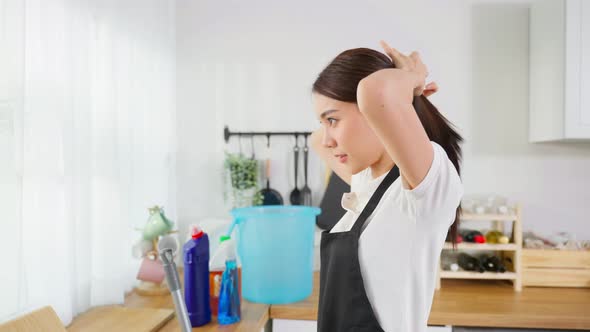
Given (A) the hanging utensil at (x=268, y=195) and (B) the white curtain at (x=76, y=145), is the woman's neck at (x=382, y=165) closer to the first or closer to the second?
(B) the white curtain at (x=76, y=145)

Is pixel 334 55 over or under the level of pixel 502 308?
over

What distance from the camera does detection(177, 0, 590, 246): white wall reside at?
70.1 inches

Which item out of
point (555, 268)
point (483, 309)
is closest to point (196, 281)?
point (483, 309)

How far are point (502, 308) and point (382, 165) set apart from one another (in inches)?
34.6

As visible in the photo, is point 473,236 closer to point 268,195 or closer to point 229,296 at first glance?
point 268,195

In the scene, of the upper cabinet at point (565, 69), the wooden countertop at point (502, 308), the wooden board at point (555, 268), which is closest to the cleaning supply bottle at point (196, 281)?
the wooden countertop at point (502, 308)

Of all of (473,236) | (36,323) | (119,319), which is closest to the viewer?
(36,323)

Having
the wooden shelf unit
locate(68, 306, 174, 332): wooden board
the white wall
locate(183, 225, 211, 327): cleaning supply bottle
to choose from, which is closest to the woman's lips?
locate(183, 225, 211, 327): cleaning supply bottle

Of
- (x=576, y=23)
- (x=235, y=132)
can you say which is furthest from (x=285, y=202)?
(x=576, y=23)

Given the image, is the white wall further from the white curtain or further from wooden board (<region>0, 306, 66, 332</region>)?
wooden board (<region>0, 306, 66, 332</region>)

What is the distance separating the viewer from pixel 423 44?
182cm

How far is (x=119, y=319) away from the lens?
116 centimetres

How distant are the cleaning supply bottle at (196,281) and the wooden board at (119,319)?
0.09m

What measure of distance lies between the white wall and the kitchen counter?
1.34ft
